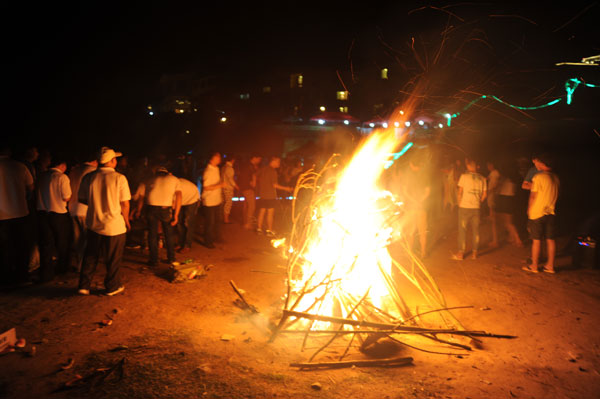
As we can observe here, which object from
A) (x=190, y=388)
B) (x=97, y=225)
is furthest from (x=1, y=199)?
(x=190, y=388)

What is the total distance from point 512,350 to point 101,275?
667cm

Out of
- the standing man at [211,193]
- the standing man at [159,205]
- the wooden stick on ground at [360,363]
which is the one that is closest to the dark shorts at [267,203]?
the standing man at [211,193]

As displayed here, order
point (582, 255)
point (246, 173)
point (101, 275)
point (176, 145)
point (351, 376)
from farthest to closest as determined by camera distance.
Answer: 1. point (176, 145)
2. point (246, 173)
3. point (582, 255)
4. point (101, 275)
5. point (351, 376)

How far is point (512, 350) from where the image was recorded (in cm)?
457

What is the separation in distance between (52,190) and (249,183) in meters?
5.27

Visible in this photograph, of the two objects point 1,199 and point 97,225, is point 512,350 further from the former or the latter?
point 1,199

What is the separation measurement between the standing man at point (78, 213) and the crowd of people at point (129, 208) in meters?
0.02

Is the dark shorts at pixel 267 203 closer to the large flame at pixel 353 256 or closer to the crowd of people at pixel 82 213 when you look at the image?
the crowd of people at pixel 82 213

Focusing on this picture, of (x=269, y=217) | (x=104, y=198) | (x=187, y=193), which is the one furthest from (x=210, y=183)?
(x=104, y=198)

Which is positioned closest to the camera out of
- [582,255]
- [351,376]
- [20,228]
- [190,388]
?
[190,388]

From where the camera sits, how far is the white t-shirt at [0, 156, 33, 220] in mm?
6012

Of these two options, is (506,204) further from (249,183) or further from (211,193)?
(211,193)

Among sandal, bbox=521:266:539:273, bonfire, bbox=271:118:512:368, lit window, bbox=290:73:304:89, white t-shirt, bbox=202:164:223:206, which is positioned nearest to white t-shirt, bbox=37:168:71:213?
white t-shirt, bbox=202:164:223:206

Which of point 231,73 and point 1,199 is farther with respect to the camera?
point 231,73
